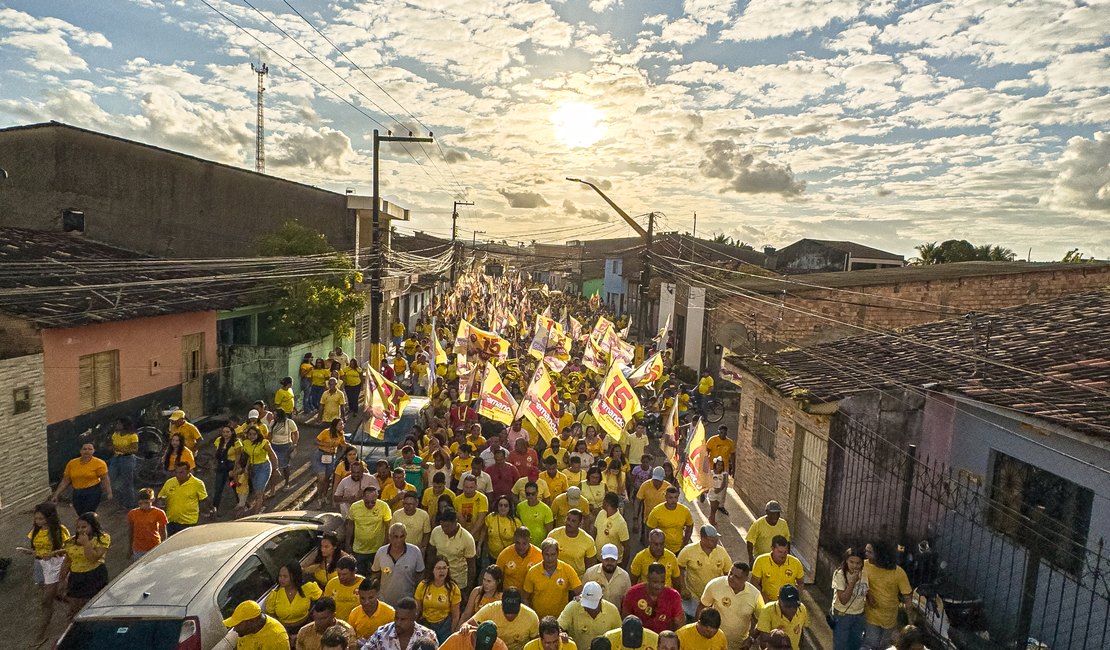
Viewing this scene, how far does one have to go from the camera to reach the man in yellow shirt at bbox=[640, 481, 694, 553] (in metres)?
8.20

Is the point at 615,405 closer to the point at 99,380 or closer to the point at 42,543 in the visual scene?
the point at 42,543

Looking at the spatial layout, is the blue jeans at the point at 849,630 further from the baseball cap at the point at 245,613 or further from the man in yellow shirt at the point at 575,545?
the baseball cap at the point at 245,613

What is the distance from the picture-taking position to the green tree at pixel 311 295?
774 inches

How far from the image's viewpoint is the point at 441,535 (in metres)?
7.14

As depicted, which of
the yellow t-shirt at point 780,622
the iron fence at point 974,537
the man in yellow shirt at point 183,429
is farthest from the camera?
the man in yellow shirt at point 183,429

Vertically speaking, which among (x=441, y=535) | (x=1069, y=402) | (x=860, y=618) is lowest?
(x=860, y=618)

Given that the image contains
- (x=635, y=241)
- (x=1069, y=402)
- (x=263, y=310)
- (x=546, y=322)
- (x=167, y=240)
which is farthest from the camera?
(x=635, y=241)

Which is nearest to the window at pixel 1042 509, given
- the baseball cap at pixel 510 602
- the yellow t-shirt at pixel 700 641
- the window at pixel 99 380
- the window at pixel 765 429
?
the yellow t-shirt at pixel 700 641

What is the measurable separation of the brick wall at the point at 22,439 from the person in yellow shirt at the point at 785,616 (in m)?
10.5

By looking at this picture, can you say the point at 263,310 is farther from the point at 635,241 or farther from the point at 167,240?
the point at 635,241

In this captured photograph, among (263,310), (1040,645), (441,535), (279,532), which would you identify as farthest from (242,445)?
(263,310)

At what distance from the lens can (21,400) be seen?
11.1m

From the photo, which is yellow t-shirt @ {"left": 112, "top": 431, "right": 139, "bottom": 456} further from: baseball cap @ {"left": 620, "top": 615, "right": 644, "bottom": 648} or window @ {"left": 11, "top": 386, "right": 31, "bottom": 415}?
baseball cap @ {"left": 620, "top": 615, "right": 644, "bottom": 648}

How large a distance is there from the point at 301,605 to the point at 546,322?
1240 centimetres
